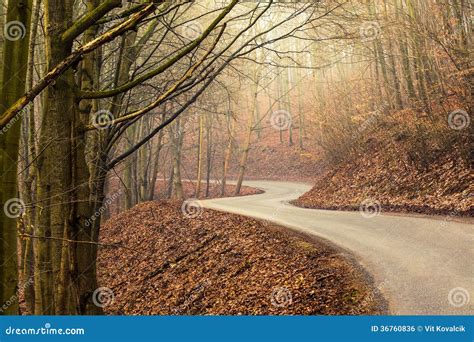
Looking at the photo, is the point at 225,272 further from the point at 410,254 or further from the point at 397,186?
the point at 397,186

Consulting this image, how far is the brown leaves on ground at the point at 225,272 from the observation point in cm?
714

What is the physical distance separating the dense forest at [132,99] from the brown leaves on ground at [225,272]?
135 cm

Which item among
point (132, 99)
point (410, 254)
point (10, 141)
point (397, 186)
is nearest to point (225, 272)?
point (410, 254)

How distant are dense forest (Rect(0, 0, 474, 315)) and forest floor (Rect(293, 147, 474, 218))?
10cm

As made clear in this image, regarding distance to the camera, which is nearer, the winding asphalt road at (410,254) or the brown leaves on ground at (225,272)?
the winding asphalt road at (410,254)

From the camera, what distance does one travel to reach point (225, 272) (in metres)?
9.81

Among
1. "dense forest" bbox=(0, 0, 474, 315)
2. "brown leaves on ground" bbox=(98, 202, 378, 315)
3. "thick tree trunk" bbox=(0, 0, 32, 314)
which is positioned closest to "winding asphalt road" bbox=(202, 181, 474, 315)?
"brown leaves on ground" bbox=(98, 202, 378, 315)

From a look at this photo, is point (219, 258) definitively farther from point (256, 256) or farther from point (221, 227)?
point (221, 227)

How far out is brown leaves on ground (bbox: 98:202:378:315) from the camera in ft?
23.4

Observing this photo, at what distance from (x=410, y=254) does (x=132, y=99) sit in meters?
6.44

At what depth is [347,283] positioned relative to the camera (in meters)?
7.24

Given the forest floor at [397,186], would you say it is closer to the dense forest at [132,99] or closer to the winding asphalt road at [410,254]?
the dense forest at [132,99]

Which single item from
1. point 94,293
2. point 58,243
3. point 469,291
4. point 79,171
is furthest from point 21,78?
point 469,291

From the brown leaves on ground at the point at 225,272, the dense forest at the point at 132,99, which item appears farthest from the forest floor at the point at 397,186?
the brown leaves on ground at the point at 225,272
